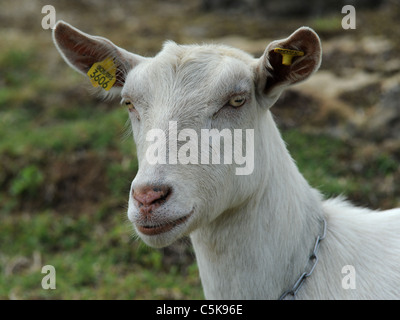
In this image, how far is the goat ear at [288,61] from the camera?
9.60 ft

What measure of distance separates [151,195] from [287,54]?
1.13 meters

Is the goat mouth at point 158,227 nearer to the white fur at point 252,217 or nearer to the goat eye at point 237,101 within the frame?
the white fur at point 252,217

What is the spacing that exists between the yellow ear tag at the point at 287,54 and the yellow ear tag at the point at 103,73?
115 cm

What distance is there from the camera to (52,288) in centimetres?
515

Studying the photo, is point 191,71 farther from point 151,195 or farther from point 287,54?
point 151,195

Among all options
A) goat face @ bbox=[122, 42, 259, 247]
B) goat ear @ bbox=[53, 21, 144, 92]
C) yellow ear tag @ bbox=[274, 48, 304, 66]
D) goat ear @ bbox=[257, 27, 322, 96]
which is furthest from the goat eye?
goat ear @ bbox=[53, 21, 144, 92]

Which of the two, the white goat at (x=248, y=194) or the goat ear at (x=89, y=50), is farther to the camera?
the goat ear at (x=89, y=50)

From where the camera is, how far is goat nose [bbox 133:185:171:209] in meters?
2.65

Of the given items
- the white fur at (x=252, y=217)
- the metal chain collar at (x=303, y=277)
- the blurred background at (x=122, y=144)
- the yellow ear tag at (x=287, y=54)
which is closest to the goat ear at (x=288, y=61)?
the yellow ear tag at (x=287, y=54)

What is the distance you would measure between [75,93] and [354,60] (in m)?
4.39

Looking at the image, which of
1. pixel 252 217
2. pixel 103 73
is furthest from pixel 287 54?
pixel 103 73

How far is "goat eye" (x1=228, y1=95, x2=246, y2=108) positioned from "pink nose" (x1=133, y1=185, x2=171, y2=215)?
0.66m

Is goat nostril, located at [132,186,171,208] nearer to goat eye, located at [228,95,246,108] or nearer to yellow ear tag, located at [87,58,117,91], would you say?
goat eye, located at [228,95,246,108]

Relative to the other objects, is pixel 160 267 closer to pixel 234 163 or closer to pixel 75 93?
pixel 234 163
